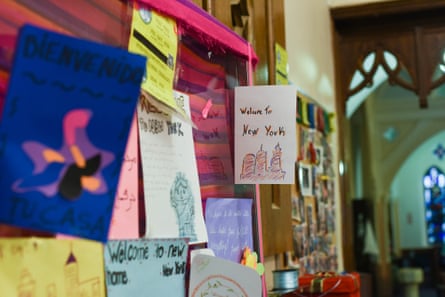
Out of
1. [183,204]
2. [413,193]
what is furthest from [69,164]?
[413,193]

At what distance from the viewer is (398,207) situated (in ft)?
33.9

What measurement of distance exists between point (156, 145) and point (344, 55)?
2565 millimetres

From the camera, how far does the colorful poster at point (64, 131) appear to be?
0.49 m

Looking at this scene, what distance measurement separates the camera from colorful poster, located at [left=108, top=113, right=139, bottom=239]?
755 mm

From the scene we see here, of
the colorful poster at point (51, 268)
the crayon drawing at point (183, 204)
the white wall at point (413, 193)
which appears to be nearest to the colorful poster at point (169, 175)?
the crayon drawing at point (183, 204)

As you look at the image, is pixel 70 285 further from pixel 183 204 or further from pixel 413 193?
pixel 413 193

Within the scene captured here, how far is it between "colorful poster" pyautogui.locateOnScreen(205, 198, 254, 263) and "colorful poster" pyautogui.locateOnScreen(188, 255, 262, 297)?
58 millimetres

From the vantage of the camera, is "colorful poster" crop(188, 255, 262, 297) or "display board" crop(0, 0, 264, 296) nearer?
"display board" crop(0, 0, 264, 296)

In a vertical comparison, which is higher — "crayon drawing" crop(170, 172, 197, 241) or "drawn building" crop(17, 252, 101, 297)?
"crayon drawing" crop(170, 172, 197, 241)

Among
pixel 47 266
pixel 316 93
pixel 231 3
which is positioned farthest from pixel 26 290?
pixel 316 93

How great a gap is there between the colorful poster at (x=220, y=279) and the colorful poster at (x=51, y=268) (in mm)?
200

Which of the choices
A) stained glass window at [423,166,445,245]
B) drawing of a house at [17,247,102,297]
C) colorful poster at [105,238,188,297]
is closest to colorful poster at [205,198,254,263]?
colorful poster at [105,238,188,297]

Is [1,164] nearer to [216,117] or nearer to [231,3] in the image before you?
[216,117]

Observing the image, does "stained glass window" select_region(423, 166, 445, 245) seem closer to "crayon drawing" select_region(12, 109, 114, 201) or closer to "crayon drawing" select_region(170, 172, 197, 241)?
"crayon drawing" select_region(170, 172, 197, 241)
